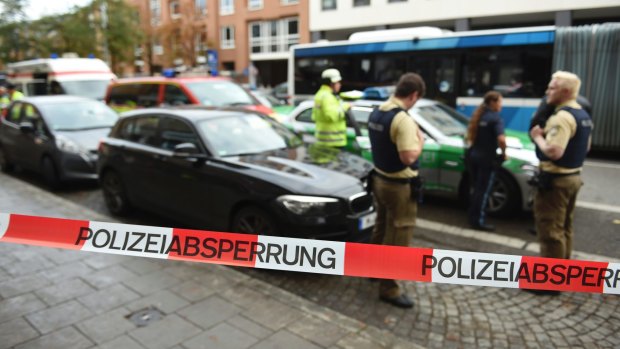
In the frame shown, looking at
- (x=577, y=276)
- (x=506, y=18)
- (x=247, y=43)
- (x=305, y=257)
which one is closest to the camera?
(x=577, y=276)

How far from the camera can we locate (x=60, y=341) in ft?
10.5

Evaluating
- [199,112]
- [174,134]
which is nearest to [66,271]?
[174,134]

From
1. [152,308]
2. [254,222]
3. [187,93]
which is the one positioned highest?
[187,93]

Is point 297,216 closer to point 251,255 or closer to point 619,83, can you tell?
point 251,255

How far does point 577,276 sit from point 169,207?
13.9 ft

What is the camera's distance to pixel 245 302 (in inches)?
148

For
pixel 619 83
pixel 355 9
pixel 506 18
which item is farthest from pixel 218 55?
pixel 619 83

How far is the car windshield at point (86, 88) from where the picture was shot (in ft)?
47.8

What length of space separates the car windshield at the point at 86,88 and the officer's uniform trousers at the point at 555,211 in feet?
44.7

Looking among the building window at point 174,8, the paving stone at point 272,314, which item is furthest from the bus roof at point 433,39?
the building window at point 174,8

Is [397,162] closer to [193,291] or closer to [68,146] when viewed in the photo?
[193,291]

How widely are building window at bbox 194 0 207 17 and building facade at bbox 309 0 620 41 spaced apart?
11943 mm

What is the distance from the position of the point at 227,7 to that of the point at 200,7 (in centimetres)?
277

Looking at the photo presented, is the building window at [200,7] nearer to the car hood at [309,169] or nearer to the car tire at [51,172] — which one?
the car tire at [51,172]
